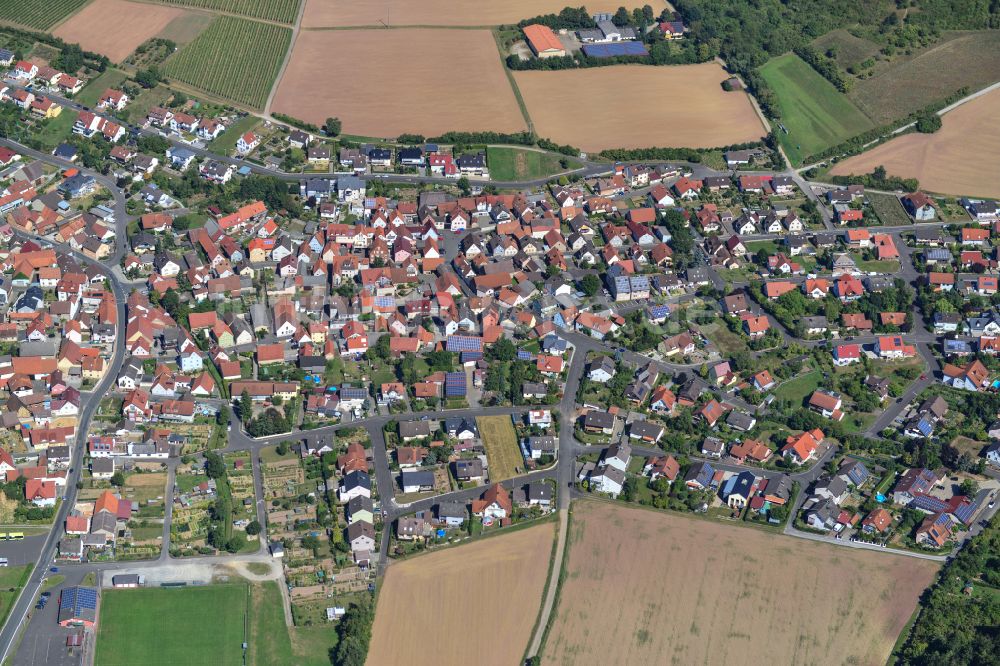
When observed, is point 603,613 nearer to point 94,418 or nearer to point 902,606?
point 902,606

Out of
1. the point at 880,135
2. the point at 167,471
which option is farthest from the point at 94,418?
the point at 880,135

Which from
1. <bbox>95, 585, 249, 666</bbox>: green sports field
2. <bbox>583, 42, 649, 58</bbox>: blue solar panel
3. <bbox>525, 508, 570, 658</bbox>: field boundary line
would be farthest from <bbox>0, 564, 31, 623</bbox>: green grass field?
<bbox>583, 42, 649, 58</bbox>: blue solar panel

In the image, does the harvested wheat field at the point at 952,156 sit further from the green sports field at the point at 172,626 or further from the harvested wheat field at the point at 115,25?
the green sports field at the point at 172,626

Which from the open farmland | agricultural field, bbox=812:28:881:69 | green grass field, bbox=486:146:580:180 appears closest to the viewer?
green grass field, bbox=486:146:580:180

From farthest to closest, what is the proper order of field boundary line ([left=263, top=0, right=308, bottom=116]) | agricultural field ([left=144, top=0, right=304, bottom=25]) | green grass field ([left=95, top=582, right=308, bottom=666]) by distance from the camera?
agricultural field ([left=144, top=0, right=304, bottom=25]) < field boundary line ([left=263, top=0, right=308, bottom=116]) < green grass field ([left=95, top=582, right=308, bottom=666])

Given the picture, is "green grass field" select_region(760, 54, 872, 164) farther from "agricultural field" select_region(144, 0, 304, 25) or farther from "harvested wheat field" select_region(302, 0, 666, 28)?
"agricultural field" select_region(144, 0, 304, 25)

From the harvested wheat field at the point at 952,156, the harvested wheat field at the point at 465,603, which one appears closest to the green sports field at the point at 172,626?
the harvested wheat field at the point at 465,603

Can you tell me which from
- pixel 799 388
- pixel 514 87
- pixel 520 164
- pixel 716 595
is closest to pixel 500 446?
pixel 716 595
